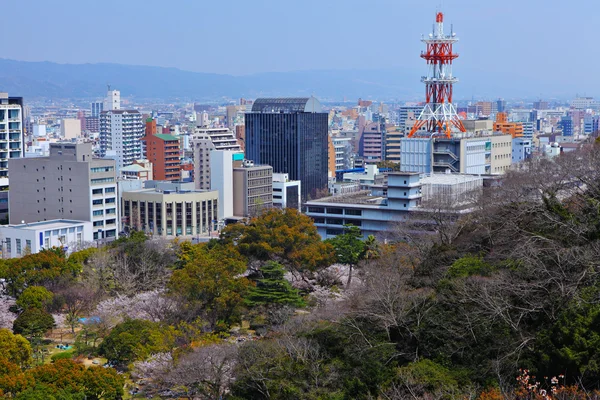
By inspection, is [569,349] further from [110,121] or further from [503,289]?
[110,121]

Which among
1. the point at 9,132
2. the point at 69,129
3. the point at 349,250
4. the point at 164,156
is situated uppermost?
the point at 9,132

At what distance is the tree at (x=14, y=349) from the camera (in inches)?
744

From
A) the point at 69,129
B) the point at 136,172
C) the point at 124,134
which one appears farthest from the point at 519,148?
the point at 69,129

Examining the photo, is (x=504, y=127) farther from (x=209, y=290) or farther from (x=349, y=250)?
(x=209, y=290)

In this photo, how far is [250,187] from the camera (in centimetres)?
4962

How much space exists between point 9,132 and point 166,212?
10115mm

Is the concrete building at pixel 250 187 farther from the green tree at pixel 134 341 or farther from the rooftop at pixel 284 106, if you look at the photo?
the green tree at pixel 134 341

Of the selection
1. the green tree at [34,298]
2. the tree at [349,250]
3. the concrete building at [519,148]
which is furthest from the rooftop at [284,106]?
the green tree at [34,298]

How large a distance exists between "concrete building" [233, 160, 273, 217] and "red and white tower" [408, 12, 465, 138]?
33.8 feet

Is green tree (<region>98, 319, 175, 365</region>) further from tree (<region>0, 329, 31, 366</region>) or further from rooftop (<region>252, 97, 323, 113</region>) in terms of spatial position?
rooftop (<region>252, 97, 323, 113</region>)

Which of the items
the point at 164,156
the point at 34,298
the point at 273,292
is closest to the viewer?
the point at 273,292

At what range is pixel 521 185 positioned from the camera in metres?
25.0

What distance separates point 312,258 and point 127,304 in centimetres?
561

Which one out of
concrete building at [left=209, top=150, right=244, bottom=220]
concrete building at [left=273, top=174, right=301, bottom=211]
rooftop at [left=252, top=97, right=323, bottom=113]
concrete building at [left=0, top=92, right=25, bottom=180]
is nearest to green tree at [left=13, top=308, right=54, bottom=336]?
concrete building at [left=0, top=92, right=25, bottom=180]
